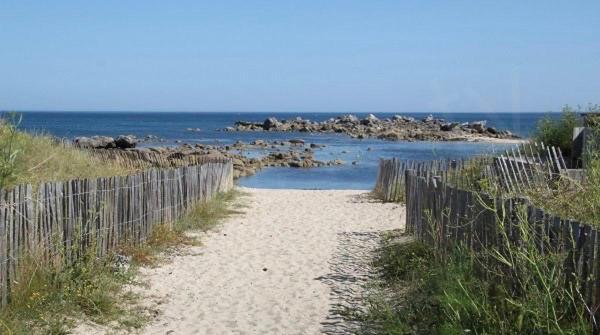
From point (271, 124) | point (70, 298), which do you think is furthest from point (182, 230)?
point (271, 124)

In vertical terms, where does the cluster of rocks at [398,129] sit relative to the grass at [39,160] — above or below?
below

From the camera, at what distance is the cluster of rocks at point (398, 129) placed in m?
63.2

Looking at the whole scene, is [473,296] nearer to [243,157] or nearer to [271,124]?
[243,157]

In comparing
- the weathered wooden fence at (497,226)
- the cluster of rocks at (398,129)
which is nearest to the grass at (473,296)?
the weathered wooden fence at (497,226)

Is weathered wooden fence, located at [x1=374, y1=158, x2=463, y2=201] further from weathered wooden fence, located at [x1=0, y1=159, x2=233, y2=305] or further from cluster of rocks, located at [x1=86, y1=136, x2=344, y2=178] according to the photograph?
cluster of rocks, located at [x1=86, y1=136, x2=344, y2=178]

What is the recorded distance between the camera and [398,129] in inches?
2840

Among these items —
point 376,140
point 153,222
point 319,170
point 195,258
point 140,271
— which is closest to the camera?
point 140,271

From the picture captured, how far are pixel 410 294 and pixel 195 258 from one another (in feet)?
11.9

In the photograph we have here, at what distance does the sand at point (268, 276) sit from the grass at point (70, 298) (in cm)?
25

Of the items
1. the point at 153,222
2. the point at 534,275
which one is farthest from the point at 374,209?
the point at 534,275

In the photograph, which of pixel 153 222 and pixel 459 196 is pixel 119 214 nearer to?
pixel 153 222

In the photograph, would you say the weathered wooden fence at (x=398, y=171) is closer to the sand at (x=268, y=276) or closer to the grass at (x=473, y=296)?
the sand at (x=268, y=276)

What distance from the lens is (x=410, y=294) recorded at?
7.05 m

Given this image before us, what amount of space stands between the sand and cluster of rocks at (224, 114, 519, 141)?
1933 inches
